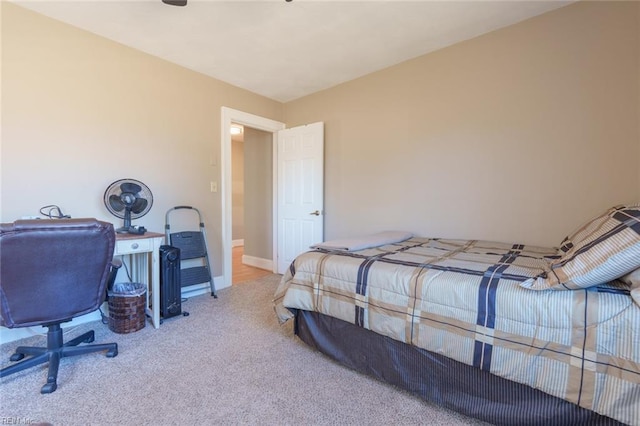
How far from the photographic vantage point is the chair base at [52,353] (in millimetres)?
1586

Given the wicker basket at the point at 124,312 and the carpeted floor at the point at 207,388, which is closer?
the carpeted floor at the point at 207,388

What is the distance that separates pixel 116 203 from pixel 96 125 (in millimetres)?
742

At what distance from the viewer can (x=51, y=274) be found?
1.55 meters

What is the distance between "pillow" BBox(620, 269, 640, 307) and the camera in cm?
103

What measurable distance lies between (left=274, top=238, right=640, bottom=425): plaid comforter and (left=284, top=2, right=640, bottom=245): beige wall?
672 millimetres

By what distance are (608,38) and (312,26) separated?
214cm

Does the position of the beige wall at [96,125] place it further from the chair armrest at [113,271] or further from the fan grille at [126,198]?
the chair armrest at [113,271]

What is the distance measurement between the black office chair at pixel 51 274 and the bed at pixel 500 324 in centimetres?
123

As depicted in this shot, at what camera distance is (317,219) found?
3.70 meters

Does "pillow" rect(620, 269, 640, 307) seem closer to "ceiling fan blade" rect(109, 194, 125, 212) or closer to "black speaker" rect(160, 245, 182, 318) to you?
"black speaker" rect(160, 245, 182, 318)

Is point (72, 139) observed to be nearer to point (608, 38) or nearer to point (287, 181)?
point (287, 181)

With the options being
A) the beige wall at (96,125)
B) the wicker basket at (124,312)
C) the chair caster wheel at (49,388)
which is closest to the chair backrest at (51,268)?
the chair caster wheel at (49,388)

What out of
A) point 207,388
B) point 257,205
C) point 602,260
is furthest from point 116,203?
point 602,260

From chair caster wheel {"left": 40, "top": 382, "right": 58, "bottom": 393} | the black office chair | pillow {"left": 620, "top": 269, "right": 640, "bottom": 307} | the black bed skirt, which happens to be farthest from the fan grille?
pillow {"left": 620, "top": 269, "right": 640, "bottom": 307}
